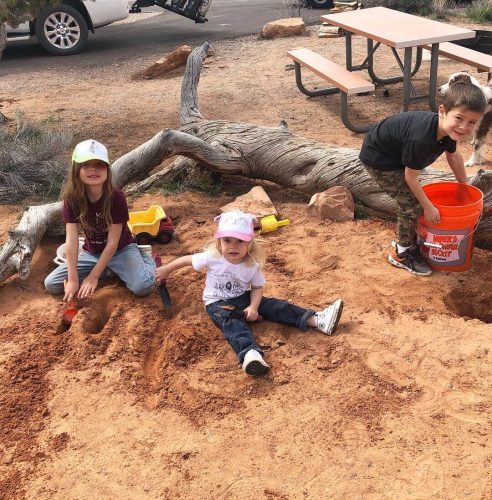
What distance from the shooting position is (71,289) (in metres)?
3.92

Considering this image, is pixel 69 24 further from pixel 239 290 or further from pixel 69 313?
pixel 239 290

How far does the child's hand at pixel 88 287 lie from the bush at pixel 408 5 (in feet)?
36.5

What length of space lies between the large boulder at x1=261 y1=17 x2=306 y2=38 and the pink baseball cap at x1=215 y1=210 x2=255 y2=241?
9505mm

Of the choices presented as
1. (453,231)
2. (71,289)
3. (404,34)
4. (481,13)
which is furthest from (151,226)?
(481,13)

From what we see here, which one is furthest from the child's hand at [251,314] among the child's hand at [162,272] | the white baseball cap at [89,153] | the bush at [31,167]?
the bush at [31,167]

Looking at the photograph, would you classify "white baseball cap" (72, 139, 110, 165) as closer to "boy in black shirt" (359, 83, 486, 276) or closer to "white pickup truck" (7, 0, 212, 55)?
"boy in black shirt" (359, 83, 486, 276)

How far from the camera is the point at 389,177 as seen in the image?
4.28 metres

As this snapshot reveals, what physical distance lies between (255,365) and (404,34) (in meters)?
5.02

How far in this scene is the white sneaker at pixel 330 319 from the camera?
357cm

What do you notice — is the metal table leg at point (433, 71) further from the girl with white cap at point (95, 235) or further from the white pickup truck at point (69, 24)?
the white pickup truck at point (69, 24)

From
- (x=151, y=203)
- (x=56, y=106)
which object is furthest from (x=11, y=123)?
(x=151, y=203)

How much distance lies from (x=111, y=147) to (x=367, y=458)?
4.93 metres

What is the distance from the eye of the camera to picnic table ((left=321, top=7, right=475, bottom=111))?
6.83 meters

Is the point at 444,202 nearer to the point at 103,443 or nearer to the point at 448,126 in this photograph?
the point at 448,126
